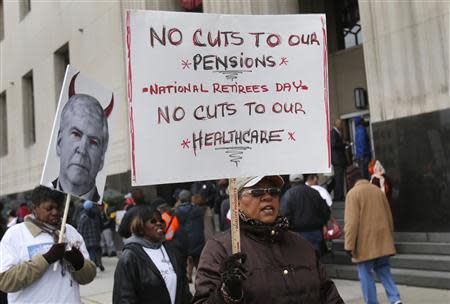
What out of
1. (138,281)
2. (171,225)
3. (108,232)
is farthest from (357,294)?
(108,232)

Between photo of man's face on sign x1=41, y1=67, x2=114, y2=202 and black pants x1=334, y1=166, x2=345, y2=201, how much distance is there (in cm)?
862

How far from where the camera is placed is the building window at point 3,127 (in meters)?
29.3

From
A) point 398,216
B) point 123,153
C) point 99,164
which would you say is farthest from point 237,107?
point 123,153

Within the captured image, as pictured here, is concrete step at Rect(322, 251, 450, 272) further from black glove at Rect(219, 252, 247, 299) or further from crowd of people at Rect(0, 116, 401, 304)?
black glove at Rect(219, 252, 247, 299)

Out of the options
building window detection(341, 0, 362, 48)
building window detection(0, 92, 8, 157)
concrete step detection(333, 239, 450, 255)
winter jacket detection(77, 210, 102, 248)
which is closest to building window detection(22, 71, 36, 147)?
building window detection(0, 92, 8, 157)

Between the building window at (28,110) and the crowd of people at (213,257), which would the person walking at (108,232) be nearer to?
the crowd of people at (213,257)

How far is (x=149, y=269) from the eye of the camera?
3.67 m

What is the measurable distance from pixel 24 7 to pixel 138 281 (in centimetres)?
2602

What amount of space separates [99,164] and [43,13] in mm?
21362

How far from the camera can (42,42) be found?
78.3 feet

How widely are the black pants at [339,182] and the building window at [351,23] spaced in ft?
16.7

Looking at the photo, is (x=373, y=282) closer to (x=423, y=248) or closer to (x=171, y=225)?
(x=423, y=248)

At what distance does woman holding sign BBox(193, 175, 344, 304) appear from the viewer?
2334 mm

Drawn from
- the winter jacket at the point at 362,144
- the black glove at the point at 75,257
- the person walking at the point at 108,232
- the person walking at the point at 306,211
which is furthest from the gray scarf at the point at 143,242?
the person walking at the point at 108,232
